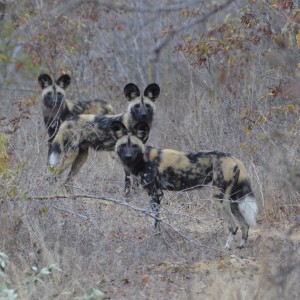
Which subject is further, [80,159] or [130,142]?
[80,159]

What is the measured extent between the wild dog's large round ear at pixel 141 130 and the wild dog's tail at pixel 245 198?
116 cm

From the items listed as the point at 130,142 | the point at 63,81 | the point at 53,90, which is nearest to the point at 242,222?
the point at 130,142

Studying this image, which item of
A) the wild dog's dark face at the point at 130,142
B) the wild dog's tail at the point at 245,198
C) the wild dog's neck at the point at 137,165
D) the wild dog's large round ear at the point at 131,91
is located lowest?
the wild dog's tail at the point at 245,198

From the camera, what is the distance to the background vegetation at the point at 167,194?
5371 millimetres

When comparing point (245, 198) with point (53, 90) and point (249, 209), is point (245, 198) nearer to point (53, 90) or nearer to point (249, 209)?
point (249, 209)

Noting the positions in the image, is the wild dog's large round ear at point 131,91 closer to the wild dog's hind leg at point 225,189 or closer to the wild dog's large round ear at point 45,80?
the wild dog's large round ear at point 45,80

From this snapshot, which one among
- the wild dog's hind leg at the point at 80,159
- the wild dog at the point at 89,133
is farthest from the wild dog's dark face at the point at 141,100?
the wild dog's hind leg at the point at 80,159

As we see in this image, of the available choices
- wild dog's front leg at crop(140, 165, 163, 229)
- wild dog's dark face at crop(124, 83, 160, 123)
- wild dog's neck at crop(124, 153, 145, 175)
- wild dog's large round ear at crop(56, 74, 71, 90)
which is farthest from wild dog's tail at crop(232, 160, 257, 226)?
wild dog's large round ear at crop(56, 74, 71, 90)

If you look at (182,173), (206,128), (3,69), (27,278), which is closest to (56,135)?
(206,128)

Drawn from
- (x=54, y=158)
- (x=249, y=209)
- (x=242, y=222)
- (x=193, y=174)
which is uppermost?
(x=193, y=174)

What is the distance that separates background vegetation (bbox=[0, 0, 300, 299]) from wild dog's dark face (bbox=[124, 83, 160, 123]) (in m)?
0.47

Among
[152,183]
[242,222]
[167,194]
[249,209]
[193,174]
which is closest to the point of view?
[249,209]

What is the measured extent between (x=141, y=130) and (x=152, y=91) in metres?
1.60

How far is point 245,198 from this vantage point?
691 cm
